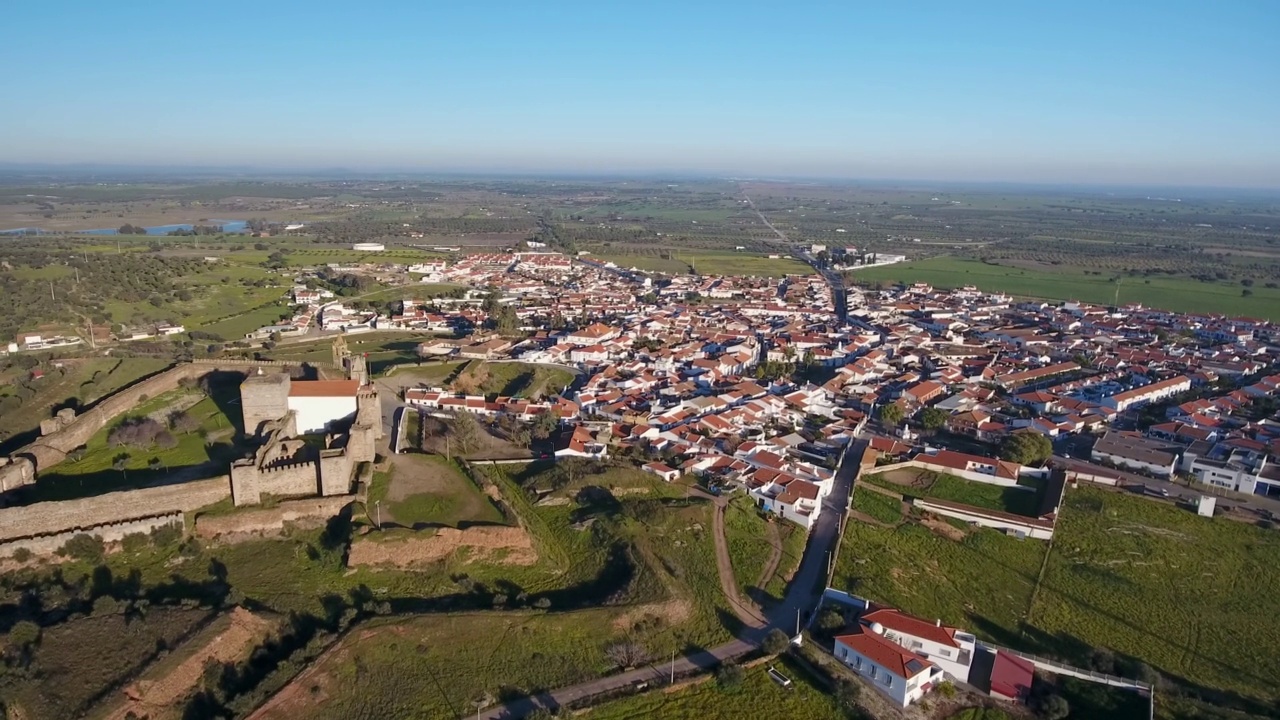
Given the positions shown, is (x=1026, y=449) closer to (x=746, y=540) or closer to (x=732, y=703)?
(x=746, y=540)

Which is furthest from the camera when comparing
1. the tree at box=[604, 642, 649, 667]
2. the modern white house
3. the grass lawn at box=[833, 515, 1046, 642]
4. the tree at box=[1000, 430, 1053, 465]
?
the tree at box=[1000, 430, 1053, 465]

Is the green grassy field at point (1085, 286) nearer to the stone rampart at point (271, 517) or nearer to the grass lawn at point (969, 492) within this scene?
the grass lawn at point (969, 492)

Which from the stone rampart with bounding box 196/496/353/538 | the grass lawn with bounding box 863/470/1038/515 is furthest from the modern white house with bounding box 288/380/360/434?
the grass lawn with bounding box 863/470/1038/515

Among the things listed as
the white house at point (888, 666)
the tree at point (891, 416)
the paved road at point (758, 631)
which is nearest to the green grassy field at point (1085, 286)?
the tree at point (891, 416)

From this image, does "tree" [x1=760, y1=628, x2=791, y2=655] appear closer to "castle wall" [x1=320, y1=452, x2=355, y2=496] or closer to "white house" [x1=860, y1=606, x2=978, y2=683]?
"white house" [x1=860, y1=606, x2=978, y2=683]

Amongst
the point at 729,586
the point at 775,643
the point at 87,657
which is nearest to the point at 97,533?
the point at 87,657

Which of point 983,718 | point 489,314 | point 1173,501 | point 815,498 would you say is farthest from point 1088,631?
point 489,314
